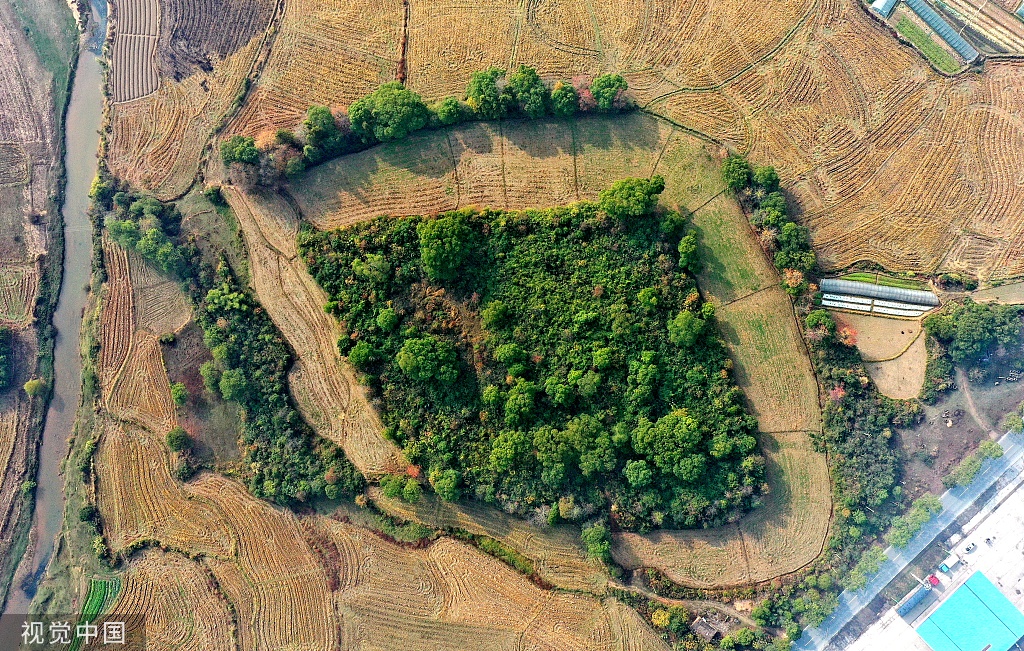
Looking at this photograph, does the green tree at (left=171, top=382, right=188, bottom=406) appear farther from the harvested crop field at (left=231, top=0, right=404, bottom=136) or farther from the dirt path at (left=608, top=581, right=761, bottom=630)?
the dirt path at (left=608, top=581, right=761, bottom=630)

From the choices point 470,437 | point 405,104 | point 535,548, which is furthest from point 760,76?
point 535,548

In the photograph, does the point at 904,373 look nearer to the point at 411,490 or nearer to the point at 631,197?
the point at 631,197

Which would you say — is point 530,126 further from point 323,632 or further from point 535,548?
point 323,632

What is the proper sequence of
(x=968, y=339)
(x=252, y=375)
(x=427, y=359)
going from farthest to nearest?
(x=252, y=375), (x=427, y=359), (x=968, y=339)

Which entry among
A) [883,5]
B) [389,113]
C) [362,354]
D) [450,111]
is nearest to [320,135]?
[389,113]

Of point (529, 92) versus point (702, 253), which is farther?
point (702, 253)
